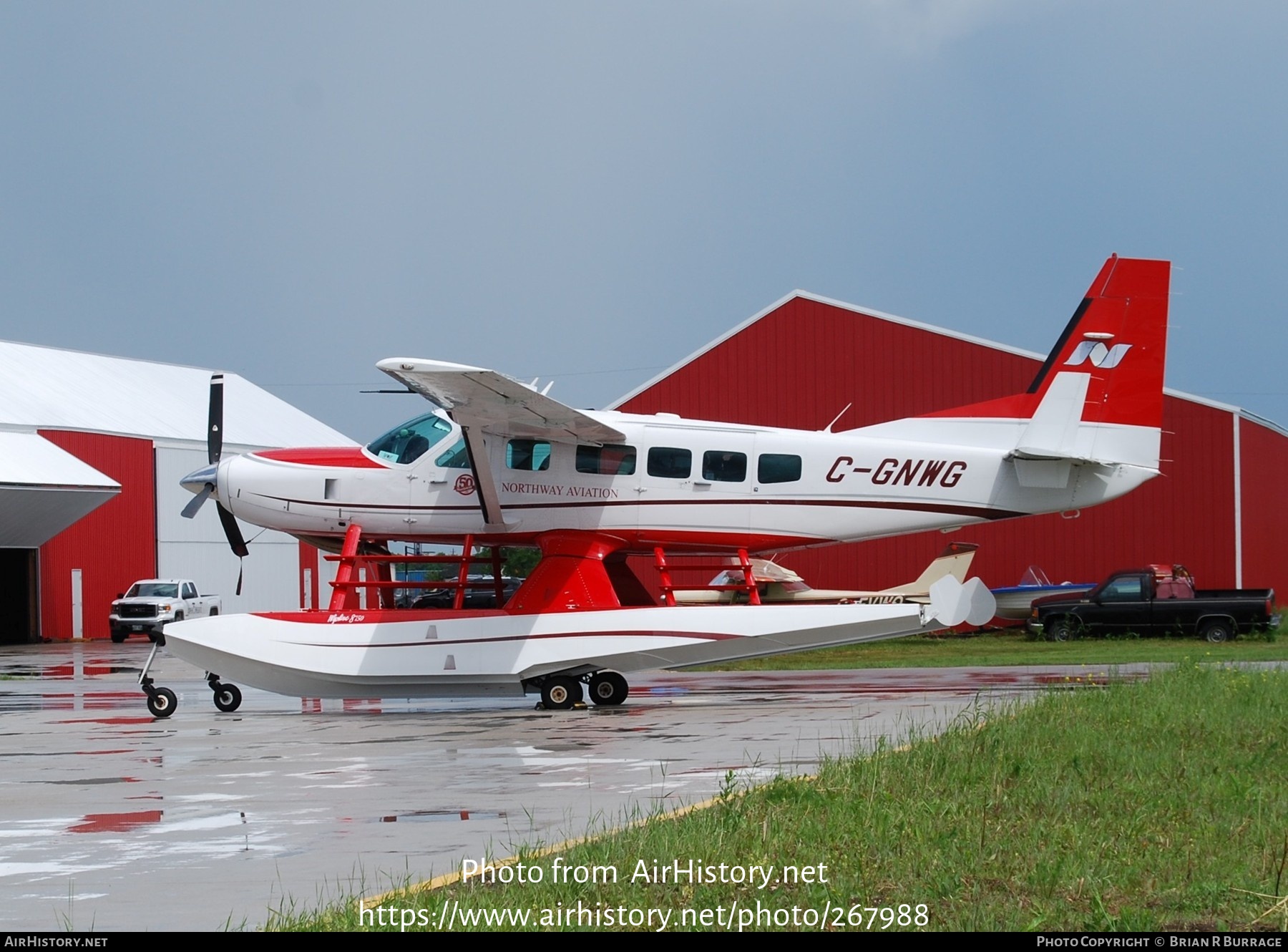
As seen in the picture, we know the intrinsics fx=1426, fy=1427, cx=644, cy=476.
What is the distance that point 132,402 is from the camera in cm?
5381

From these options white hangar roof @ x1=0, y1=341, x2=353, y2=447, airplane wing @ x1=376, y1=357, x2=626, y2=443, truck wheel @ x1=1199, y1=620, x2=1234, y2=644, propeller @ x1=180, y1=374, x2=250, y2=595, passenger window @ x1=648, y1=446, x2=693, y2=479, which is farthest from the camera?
white hangar roof @ x1=0, y1=341, x2=353, y2=447

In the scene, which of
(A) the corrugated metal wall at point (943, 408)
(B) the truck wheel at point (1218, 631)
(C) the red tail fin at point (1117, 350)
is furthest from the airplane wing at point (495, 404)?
(B) the truck wheel at point (1218, 631)

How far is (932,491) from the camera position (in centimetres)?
1825

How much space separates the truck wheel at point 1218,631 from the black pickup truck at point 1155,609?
16 mm

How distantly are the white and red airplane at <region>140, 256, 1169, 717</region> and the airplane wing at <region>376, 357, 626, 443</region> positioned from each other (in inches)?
1.7

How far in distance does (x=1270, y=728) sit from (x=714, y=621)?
7.18 metres

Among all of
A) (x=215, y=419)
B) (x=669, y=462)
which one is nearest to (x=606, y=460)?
(x=669, y=462)

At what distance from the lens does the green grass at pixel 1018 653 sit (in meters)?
25.2

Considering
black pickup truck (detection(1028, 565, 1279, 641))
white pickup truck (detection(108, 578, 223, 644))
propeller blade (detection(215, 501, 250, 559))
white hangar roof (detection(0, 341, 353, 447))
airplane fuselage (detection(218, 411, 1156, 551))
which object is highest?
white hangar roof (detection(0, 341, 353, 447))

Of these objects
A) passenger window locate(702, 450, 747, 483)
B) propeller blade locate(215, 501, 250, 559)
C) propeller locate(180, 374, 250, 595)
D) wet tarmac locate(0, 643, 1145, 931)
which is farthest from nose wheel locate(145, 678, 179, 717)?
passenger window locate(702, 450, 747, 483)

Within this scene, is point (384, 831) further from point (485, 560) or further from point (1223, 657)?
point (1223, 657)

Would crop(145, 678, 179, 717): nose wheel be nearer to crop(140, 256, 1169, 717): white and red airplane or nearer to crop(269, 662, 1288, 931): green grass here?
crop(140, 256, 1169, 717): white and red airplane

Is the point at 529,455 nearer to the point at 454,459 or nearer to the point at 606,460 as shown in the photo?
the point at 606,460

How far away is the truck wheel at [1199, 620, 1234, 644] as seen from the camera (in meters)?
31.0
